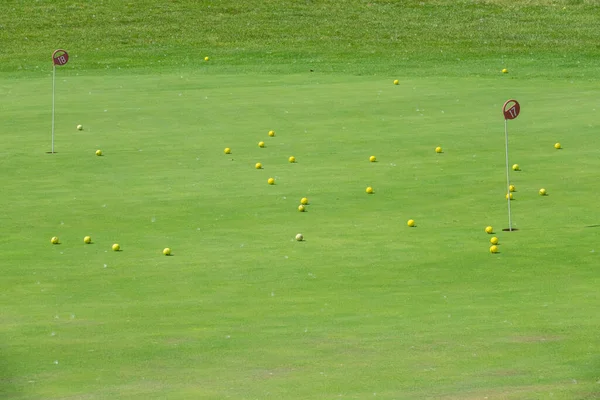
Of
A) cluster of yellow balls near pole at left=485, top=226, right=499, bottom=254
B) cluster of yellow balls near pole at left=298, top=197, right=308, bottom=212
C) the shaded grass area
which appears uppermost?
the shaded grass area

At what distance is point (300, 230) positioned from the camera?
1434 cm

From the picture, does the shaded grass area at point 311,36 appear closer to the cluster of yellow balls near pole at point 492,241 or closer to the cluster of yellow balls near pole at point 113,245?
the cluster of yellow balls near pole at point 492,241

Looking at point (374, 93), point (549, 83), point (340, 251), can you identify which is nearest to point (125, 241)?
point (340, 251)

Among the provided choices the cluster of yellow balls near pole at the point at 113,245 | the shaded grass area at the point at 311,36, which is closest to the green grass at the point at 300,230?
the cluster of yellow balls near pole at the point at 113,245

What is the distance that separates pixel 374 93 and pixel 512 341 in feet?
48.5

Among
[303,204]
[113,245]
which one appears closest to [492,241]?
[303,204]

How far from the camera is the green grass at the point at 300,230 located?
9.53 meters

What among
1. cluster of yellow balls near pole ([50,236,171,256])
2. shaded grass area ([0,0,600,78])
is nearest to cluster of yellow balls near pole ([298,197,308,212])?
cluster of yellow balls near pole ([50,236,171,256])

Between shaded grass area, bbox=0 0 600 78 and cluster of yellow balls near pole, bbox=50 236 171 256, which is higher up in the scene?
shaded grass area, bbox=0 0 600 78

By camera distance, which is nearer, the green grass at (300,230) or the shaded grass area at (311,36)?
the green grass at (300,230)

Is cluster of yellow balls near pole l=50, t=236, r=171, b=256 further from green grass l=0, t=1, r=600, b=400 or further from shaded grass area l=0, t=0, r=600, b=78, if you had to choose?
shaded grass area l=0, t=0, r=600, b=78

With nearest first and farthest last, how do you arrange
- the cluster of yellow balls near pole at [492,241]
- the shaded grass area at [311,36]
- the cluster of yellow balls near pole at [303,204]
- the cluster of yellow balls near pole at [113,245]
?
1. the cluster of yellow balls near pole at [492,241]
2. the cluster of yellow balls near pole at [113,245]
3. the cluster of yellow balls near pole at [303,204]
4. the shaded grass area at [311,36]

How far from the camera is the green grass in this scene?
9531 millimetres

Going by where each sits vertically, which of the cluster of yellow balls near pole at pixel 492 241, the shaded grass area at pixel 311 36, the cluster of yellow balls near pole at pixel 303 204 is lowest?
the cluster of yellow balls near pole at pixel 492 241
